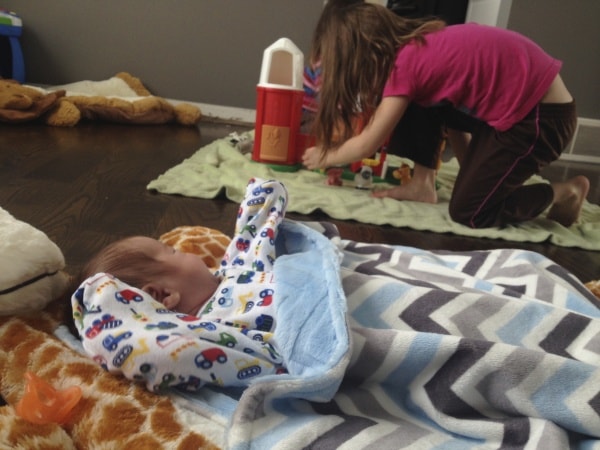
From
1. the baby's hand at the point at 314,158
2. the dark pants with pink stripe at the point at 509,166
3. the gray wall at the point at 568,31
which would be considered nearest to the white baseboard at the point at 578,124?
the gray wall at the point at 568,31

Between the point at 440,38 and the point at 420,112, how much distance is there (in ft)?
0.89

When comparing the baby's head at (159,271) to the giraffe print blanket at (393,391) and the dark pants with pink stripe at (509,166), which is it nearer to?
the giraffe print blanket at (393,391)

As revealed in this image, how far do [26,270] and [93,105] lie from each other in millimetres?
2078

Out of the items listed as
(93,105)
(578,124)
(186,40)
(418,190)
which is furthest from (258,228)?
(578,124)

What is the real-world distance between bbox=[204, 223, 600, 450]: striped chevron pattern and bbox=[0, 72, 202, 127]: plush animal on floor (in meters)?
2.09

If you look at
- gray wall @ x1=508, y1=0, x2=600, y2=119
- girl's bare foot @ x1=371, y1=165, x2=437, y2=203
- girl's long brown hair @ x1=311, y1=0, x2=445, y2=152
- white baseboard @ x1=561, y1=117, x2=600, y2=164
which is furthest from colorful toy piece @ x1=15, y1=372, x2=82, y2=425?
white baseboard @ x1=561, y1=117, x2=600, y2=164

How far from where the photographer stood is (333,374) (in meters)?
0.52

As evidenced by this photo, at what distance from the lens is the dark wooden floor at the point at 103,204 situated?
3.74 ft

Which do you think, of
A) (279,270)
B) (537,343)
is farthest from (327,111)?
(537,343)

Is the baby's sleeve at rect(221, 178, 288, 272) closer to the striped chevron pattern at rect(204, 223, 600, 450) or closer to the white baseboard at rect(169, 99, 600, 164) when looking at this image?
the striped chevron pattern at rect(204, 223, 600, 450)

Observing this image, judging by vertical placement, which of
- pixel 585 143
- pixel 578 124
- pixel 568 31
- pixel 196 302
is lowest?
pixel 585 143

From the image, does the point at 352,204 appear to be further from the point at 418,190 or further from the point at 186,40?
the point at 186,40

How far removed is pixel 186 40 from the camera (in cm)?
301

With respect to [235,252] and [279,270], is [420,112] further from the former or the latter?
[279,270]
